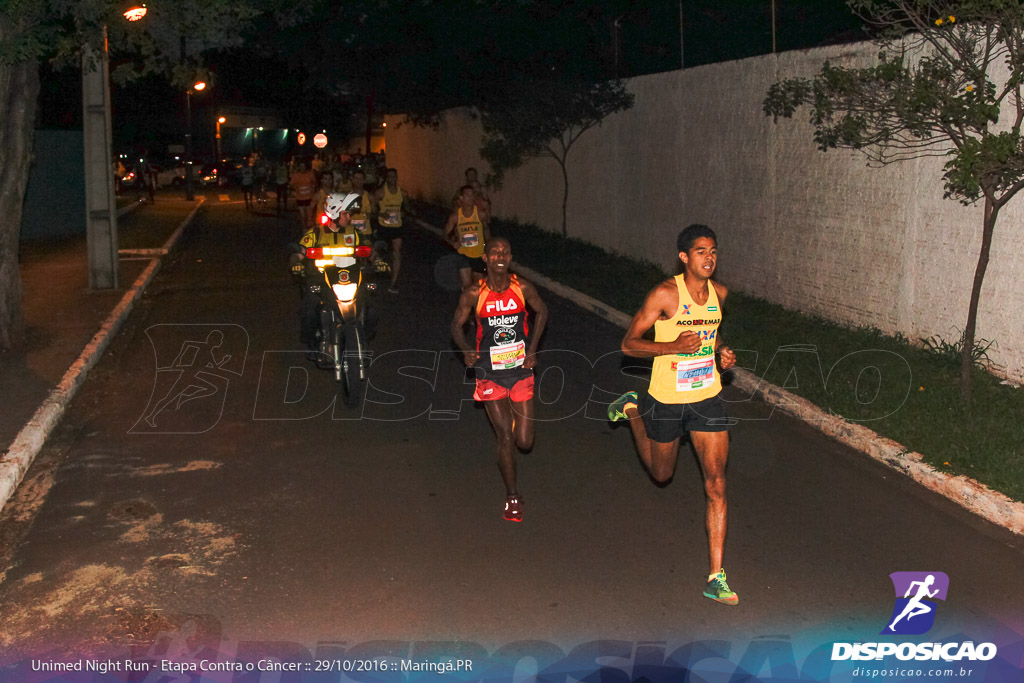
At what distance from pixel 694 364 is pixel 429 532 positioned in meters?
1.97

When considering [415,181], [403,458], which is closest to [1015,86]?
[403,458]

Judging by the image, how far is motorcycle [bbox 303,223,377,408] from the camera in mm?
10273

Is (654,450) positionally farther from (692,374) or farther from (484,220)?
(484,220)

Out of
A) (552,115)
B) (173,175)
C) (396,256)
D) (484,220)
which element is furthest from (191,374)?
(173,175)

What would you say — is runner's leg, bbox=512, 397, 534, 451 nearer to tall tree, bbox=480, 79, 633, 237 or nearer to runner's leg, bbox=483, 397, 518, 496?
runner's leg, bbox=483, 397, 518, 496

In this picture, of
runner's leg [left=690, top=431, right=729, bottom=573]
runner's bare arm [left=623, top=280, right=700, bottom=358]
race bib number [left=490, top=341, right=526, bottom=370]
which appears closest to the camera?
runner's leg [left=690, top=431, right=729, bottom=573]

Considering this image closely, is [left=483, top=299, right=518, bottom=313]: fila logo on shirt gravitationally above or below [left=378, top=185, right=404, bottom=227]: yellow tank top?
below

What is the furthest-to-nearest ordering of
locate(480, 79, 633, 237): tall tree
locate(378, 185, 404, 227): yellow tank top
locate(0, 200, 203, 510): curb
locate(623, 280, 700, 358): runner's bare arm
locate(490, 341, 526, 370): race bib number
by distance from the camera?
1. locate(480, 79, 633, 237): tall tree
2. locate(378, 185, 404, 227): yellow tank top
3. locate(0, 200, 203, 510): curb
4. locate(490, 341, 526, 370): race bib number
5. locate(623, 280, 700, 358): runner's bare arm

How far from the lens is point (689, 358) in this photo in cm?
586

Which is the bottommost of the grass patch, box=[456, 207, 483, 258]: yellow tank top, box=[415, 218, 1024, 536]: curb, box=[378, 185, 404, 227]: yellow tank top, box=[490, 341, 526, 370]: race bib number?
box=[415, 218, 1024, 536]: curb

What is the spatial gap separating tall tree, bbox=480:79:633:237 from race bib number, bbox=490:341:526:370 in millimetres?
15461

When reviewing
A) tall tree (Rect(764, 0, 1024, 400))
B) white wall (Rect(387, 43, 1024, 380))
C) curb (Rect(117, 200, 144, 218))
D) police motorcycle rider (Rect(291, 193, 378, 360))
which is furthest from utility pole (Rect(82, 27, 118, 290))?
curb (Rect(117, 200, 144, 218))

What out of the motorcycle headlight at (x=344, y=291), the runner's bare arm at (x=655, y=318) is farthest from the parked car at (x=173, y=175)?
the runner's bare arm at (x=655, y=318)

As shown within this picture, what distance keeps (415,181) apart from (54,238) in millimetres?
21971
